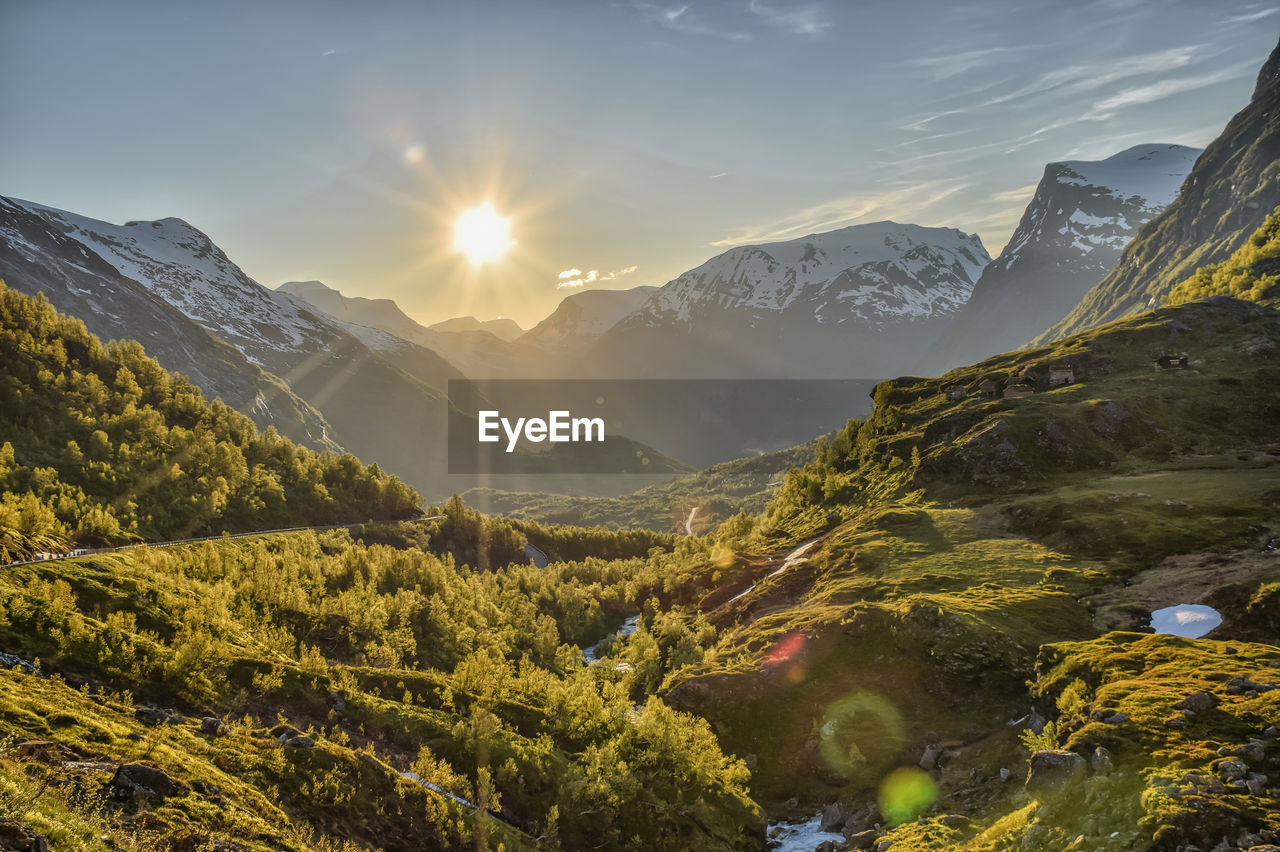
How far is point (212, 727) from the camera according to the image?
37000 millimetres

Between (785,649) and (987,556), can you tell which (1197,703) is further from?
(987,556)

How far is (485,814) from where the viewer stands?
38.6 m

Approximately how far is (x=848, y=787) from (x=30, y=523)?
3456 inches

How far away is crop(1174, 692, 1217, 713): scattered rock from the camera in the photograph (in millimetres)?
40219

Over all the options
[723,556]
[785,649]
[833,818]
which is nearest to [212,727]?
[833,818]

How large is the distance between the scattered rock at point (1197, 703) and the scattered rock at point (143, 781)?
5521 centimetres

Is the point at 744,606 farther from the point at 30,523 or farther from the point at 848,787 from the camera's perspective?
the point at 30,523

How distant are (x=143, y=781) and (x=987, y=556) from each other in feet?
333

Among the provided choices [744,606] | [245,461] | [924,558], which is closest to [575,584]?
[744,606]

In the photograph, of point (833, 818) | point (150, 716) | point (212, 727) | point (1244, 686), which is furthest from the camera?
point (833, 818)

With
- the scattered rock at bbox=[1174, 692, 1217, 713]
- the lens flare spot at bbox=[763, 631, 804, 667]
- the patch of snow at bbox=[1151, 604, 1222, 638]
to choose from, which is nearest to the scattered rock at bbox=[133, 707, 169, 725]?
the scattered rock at bbox=[1174, 692, 1217, 713]

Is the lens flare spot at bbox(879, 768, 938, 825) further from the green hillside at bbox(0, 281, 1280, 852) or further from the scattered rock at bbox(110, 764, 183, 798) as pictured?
the scattered rock at bbox(110, 764, 183, 798)

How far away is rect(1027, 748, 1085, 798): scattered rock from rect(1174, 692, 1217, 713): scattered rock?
1007 centimetres

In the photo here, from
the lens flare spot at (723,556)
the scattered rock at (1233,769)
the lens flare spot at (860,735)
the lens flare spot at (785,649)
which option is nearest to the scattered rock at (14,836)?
the scattered rock at (1233,769)
